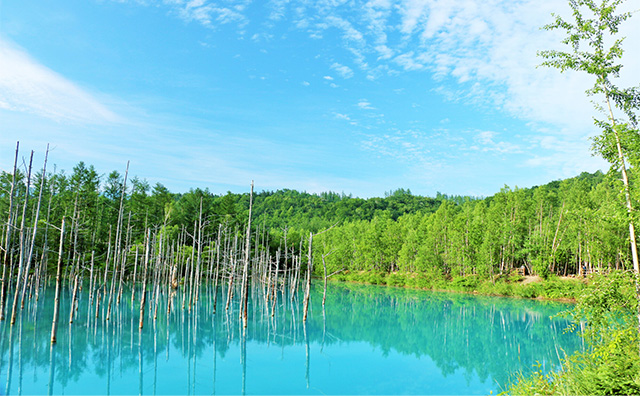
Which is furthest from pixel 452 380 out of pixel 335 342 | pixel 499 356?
pixel 335 342

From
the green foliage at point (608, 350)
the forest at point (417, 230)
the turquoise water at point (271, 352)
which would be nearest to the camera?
the green foliage at point (608, 350)

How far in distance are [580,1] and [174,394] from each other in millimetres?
11287

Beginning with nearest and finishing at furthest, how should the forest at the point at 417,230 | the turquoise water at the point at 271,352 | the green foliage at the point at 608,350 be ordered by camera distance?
the green foliage at the point at 608,350 → the turquoise water at the point at 271,352 → the forest at the point at 417,230

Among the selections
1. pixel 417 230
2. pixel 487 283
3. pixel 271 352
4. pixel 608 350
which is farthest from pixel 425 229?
pixel 608 350

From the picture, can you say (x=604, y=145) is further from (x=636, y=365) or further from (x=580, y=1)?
(x=636, y=365)

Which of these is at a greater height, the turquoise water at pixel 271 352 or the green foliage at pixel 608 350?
the green foliage at pixel 608 350

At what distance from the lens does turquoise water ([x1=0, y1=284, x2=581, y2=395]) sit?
9.11 meters

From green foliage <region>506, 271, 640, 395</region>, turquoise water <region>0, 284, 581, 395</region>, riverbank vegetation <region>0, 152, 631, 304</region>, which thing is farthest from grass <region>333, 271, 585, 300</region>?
green foliage <region>506, 271, 640, 395</region>

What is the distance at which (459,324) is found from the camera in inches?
746

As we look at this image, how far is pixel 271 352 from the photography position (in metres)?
12.4

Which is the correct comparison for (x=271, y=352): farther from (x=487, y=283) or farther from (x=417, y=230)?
(x=417, y=230)

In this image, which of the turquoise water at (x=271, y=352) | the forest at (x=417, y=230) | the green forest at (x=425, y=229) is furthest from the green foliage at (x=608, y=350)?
the green forest at (x=425, y=229)

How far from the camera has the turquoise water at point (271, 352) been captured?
9.11 meters

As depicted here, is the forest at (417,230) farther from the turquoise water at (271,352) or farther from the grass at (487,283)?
the turquoise water at (271,352)
